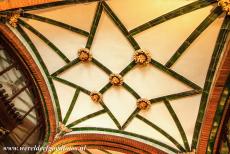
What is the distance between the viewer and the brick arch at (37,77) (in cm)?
749

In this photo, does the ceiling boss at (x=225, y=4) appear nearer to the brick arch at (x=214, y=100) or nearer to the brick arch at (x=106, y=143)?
the brick arch at (x=214, y=100)

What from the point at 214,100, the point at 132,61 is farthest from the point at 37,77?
the point at 214,100

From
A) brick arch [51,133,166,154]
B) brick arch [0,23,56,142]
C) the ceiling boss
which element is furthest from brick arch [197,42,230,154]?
brick arch [0,23,56,142]

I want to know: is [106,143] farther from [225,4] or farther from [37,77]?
[225,4]

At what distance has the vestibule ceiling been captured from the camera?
6574 mm

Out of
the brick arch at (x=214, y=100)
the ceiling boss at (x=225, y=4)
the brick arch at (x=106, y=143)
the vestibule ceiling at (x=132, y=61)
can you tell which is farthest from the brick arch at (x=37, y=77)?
the ceiling boss at (x=225, y=4)

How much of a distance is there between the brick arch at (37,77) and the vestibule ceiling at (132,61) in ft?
0.50

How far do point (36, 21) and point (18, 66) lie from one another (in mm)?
1577

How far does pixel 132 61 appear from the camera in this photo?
24.8 ft

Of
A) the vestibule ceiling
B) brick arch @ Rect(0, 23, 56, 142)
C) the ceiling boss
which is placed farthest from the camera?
brick arch @ Rect(0, 23, 56, 142)

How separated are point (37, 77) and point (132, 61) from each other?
3.04 metres

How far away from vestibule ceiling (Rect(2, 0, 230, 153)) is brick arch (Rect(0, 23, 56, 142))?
0.15 metres

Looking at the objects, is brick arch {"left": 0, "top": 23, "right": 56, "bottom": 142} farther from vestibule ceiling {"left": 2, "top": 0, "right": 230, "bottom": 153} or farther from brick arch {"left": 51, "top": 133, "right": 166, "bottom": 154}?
brick arch {"left": 51, "top": 133, "right": 166, "bottom": 154}

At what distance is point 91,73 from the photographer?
8.20 metres
